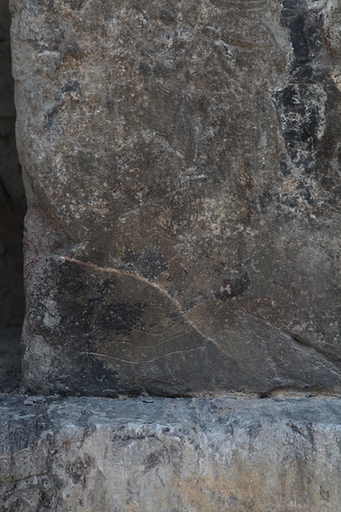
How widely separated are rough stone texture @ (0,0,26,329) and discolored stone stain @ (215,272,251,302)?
3.33ft

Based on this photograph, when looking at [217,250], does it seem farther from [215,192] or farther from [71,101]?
[71,101]

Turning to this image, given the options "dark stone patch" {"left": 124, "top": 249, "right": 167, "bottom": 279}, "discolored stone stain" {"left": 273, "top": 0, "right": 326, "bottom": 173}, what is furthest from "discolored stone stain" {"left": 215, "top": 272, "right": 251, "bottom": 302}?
"discolored stone stain" {"left": 273, "top": 0, "right": 326, "bottom": 173}

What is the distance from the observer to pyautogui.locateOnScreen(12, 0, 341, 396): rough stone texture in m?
1.41

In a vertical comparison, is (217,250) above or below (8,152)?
below

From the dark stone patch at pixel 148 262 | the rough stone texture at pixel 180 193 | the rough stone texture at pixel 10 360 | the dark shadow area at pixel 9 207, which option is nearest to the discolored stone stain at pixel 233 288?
the rough stone texture at pixel 180 193

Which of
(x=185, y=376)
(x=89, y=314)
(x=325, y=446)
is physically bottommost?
(x=325, y=446)

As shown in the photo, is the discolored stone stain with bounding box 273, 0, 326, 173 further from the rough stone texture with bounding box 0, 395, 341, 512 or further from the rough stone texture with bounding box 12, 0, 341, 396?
the rough stone texture with bounding box 0, 395, 341, 512

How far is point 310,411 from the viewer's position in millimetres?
1441

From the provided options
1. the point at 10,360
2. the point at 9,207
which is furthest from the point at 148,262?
the point at 9,207

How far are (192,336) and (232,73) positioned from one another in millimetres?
626

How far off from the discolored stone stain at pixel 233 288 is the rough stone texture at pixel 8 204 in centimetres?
102

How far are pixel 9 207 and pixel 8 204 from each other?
0.04 ft

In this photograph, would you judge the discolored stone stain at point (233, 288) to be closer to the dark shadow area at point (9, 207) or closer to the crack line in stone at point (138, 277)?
the crack line in stone at point (138, 277)

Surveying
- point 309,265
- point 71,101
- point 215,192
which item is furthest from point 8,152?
point 309,265
